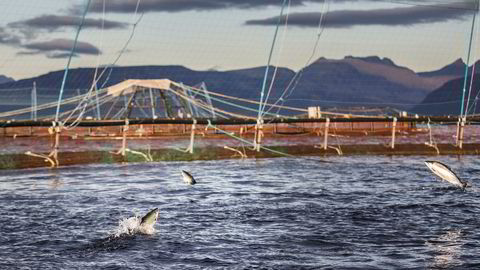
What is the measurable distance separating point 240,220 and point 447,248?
15.3 ft

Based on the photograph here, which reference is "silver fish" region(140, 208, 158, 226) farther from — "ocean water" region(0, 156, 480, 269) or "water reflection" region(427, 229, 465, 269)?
"water reflection" region(427, 229, 465, 269)

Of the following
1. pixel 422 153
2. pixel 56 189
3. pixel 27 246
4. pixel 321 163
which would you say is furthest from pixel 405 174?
pixel 27 246

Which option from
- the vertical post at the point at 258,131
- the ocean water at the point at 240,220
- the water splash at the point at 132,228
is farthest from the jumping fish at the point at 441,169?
the vertical post at the point at 258,131

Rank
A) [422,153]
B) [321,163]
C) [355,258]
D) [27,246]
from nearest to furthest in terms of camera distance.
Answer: [355,258], [27,246], [321,163], [422,153]

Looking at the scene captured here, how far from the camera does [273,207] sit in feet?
58.9

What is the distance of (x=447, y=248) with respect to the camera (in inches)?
506

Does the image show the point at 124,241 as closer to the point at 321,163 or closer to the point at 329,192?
the point at 329,192

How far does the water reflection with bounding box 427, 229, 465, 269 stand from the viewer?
1173cm

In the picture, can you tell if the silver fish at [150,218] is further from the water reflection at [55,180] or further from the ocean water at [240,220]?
the water reflection at [55,180]

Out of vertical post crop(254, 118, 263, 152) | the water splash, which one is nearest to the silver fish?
the water splash

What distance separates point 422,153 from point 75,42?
16.0 m

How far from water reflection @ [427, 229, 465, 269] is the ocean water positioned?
18 mm

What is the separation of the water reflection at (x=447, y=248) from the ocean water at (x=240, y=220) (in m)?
0.02

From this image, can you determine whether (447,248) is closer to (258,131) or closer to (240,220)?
(240,220)
